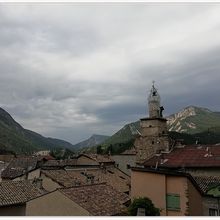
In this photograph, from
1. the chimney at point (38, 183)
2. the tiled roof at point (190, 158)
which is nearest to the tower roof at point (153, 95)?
the tiled roof at point (190, 158)

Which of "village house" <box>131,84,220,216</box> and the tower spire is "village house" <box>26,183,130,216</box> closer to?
"village house" <box>131,84,220,216</box>

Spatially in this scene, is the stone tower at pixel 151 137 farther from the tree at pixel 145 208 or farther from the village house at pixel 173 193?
the tree at pixel 145 208

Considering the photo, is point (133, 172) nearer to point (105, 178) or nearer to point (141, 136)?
point (105, 178)

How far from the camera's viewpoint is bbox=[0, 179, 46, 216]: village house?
23638 millimetres

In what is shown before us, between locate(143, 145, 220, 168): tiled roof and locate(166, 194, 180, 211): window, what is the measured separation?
1319cm

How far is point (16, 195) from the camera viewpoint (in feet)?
84.6

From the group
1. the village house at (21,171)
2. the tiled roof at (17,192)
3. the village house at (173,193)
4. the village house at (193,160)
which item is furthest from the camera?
the village house at (21,171)

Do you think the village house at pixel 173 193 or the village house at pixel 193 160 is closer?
the village house at pixel 173 193

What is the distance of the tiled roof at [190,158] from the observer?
35.4m

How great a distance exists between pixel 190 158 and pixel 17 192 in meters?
19.7

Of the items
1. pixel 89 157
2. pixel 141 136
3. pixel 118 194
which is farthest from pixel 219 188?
pixel 89 157

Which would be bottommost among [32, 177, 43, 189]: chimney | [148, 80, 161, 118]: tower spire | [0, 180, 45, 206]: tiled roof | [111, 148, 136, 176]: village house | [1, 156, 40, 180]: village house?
[0, 180, 45, 206]: tiled roof

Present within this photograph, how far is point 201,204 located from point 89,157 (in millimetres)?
39365

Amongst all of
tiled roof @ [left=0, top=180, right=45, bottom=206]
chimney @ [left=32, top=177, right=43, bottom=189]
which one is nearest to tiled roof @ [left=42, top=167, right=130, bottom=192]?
chimney @ [left=32, top=177, right=43, bottom=189]
